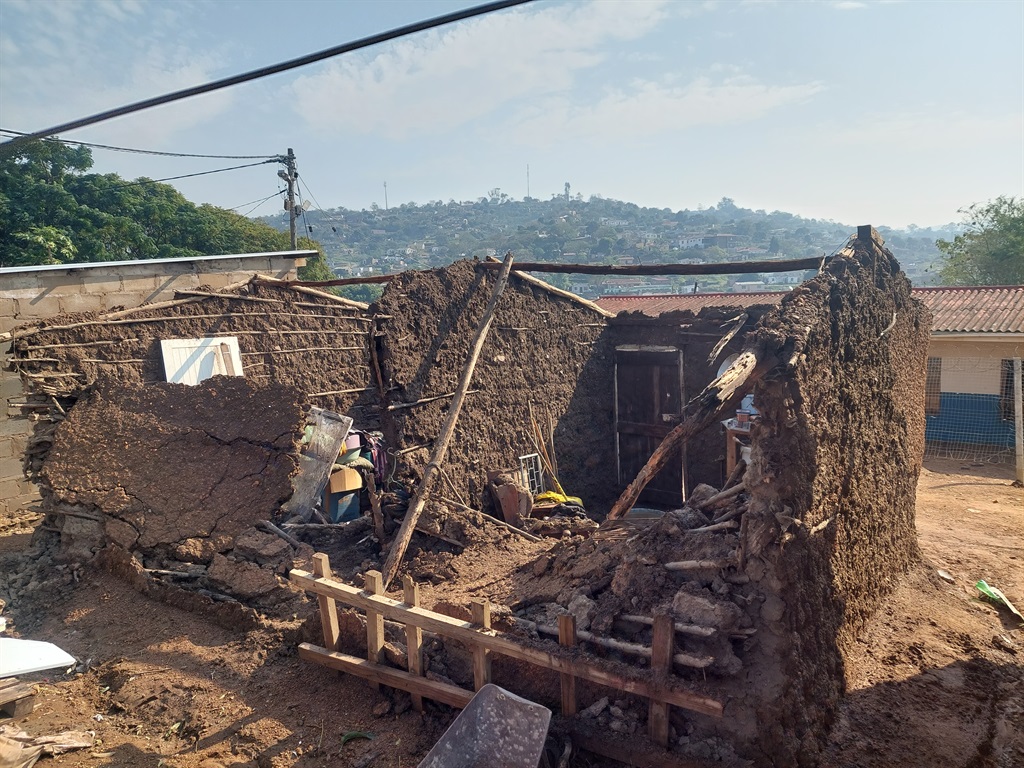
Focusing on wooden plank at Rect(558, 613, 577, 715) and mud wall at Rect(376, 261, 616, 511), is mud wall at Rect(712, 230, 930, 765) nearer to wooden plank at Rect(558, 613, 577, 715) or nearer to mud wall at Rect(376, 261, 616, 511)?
wooden plank at Rect(558, 613, 577, 715)

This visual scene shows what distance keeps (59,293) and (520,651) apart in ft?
29.2

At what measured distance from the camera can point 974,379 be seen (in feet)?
44.7

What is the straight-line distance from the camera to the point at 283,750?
4289 millimetres

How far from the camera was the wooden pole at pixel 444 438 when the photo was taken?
253 inches

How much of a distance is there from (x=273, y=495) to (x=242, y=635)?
180cm

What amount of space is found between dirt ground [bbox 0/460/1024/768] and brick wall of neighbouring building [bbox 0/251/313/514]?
357 centimetres

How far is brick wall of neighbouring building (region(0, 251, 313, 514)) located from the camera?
8.86 metres

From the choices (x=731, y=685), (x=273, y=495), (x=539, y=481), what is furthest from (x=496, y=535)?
(x=731, y=685)

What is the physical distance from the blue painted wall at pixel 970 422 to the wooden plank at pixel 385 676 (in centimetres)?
1309

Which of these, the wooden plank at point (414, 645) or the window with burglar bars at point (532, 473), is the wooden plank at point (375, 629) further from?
the window with burglar bars at point (532, 473)

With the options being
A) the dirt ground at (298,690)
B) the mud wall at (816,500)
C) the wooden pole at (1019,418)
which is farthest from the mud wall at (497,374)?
the wooden pole at (1019,418)

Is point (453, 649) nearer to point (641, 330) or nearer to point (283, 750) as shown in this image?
point (283, 750)

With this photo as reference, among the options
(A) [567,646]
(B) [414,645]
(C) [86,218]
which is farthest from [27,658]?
(C) [86,218]

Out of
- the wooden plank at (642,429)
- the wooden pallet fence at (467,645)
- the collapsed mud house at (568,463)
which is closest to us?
the wooden pallet fence at (467,645)
